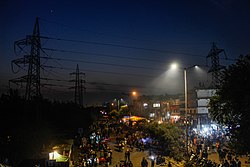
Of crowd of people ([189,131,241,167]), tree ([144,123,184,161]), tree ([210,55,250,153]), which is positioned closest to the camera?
tree ([210,55,250,153])

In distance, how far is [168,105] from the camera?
90.8 metres

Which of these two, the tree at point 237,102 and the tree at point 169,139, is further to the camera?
the tree at point 169,139

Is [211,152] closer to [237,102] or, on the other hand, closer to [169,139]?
[169,139]

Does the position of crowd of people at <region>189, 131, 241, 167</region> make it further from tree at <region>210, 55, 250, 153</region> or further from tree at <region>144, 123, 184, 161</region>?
tree at <region>210, 55, 250, 153</region>

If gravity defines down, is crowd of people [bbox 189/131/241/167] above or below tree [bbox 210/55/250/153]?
below

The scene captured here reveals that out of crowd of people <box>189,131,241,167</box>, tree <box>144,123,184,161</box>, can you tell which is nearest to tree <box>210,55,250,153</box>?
crowd of people <box>189,131,241,167</box>

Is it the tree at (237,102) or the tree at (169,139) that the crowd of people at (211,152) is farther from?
the tree at (237,102)

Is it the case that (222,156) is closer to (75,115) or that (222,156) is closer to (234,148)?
(234,148)

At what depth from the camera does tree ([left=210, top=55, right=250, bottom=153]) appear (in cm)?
1450

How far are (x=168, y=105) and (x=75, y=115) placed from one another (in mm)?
38051

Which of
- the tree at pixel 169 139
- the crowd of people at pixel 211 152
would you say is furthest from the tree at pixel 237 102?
the tree at pixel 169 139

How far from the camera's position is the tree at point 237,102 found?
1450 centimetres

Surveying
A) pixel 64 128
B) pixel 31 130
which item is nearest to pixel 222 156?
pixel 31 130

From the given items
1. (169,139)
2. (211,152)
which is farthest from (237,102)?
(211,152)
